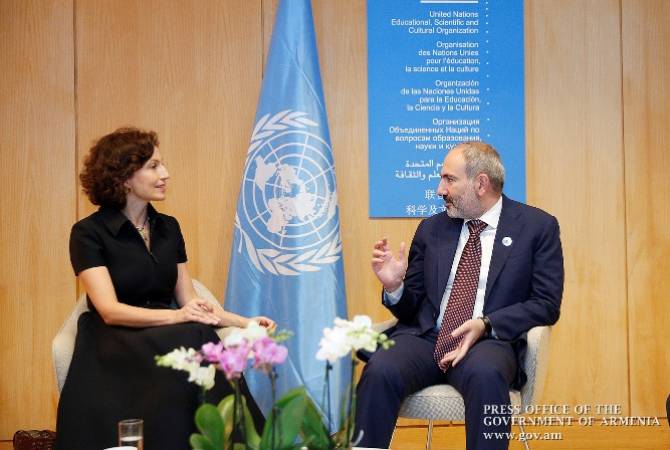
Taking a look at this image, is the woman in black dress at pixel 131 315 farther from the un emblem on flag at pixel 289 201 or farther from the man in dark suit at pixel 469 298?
the un emblem on flag at pixel 289 201

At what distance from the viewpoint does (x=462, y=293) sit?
3.32 m

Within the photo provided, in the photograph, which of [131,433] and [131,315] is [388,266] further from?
[131,433]

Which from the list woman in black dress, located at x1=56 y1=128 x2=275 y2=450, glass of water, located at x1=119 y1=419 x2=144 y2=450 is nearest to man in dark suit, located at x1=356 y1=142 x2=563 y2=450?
woman in black dress, located at x1=56 y1=128 x2=275 y2=450

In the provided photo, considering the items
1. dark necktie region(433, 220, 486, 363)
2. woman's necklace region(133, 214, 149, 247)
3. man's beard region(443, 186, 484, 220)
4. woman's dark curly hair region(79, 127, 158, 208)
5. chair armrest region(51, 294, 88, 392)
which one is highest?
woman's dark curly hair region(79, 127, 158, 208)

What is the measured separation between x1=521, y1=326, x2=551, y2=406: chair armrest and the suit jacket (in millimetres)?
59

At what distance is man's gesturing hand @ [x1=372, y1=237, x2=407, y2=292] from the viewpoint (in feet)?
10.6

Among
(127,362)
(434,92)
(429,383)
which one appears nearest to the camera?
(127,362)

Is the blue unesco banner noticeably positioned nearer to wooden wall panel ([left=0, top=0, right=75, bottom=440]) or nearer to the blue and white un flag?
the blue and white un flag

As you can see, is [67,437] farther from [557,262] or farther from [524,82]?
[524,82]

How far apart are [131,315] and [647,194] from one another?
9.93 ft

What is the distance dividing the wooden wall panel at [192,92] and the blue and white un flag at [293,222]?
31 centimetres

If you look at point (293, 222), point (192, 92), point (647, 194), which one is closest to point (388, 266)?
point (293, 222)

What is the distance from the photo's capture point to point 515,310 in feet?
10.5

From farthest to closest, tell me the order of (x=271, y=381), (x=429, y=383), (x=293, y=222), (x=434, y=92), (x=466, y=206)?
1. (x=434, y=92)
2. (x=293, y=222)
3. (x=466, y=206)
4. (x=429, y=383)
5. (x=271, y=381)
